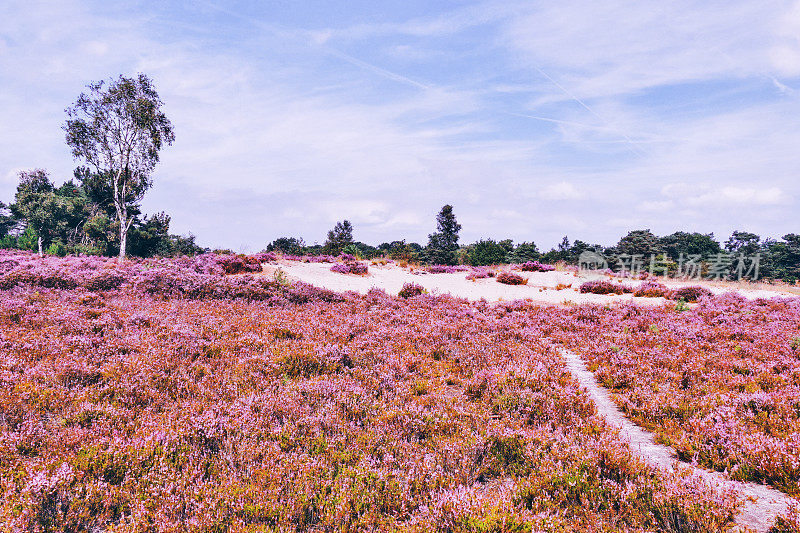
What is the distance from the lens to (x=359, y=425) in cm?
512

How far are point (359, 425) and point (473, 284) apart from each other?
68.9 ft

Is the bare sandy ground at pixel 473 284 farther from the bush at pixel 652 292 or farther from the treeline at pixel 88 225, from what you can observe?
the treeline at pixel 88 225

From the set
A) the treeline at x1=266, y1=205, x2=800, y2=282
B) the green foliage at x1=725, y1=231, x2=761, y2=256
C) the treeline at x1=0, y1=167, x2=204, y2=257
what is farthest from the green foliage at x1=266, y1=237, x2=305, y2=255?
the green foliage at x1=725, y1=231, x2=761, y2=256

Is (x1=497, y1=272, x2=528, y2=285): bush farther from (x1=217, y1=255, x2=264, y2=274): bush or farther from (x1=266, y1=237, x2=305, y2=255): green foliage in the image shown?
(x1=266, y1=237, x2=305, y2=255): green foliage

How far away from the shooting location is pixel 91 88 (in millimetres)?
41625

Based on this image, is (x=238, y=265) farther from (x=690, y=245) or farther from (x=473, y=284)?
(x=690, y=245)

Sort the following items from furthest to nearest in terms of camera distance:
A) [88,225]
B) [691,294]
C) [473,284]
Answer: [88,225], [473,284], [691,294]

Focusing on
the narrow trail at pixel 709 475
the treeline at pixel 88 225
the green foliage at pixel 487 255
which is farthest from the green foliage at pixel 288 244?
the narrow trail at pixel 709 475

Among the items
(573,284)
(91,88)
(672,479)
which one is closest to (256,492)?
(672,479)

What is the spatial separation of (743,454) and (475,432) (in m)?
3.08

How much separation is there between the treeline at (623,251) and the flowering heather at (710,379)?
27438mm

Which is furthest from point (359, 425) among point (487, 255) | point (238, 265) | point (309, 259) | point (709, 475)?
point (487, 255)

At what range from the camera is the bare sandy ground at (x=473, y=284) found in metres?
20.8

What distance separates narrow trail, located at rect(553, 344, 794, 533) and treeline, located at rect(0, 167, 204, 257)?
53907 mm
